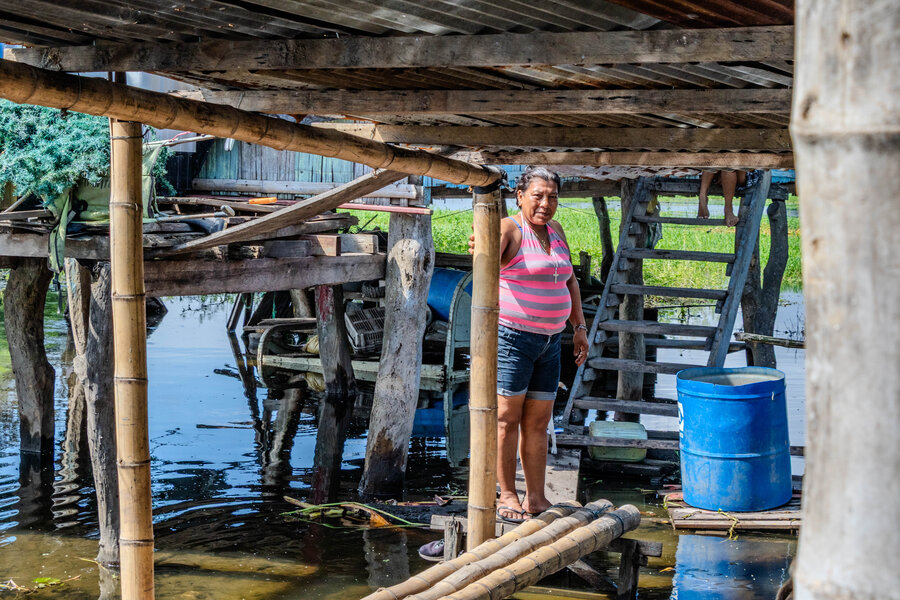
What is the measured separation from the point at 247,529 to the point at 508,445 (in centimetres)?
277

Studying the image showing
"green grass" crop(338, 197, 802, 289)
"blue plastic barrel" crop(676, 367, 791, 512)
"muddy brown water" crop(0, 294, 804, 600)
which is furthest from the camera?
"green grass" crop(338, 197, 802, 289)

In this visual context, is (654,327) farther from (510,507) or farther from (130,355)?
(130,355)

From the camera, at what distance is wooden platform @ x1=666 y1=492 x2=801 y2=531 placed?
601 centimetres

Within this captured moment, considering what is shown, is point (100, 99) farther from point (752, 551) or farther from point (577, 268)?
point (577, 268)

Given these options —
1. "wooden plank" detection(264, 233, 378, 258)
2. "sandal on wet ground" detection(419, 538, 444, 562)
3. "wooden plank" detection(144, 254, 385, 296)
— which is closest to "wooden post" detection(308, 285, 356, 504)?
"wooden plank" detection(144, 254, 385, 296)

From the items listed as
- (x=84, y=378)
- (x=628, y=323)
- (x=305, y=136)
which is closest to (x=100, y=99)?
(x=305, y=136)

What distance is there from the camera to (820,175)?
1150 millimetres

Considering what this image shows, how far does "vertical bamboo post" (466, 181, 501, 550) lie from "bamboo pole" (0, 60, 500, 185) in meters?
0.32

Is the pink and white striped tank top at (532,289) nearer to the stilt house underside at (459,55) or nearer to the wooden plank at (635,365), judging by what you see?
the stilt house underside at (459,55)

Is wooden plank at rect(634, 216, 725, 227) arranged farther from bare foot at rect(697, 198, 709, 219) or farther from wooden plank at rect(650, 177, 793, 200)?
wooden plank at rect(650, 177, 793, 200)

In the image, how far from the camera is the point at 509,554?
4152mm

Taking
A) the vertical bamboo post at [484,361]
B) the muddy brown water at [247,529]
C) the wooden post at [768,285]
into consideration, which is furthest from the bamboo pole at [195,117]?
the wooden post at [768,285]

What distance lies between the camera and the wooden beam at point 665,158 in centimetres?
532

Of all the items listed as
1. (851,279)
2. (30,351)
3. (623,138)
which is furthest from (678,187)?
(851,279)
